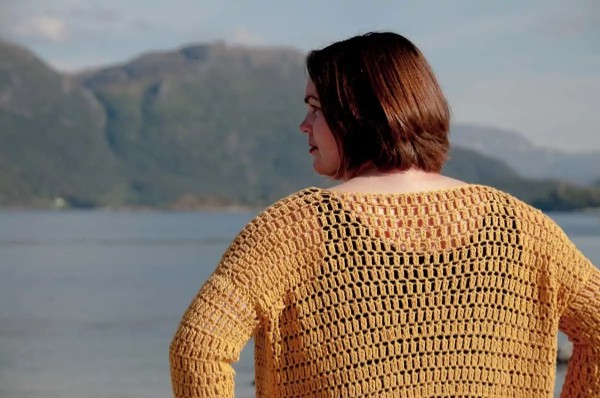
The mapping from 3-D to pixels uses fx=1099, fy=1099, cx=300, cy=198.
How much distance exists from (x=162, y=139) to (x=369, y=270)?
141906mm

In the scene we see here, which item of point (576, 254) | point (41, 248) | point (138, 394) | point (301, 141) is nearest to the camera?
point (576, 254)

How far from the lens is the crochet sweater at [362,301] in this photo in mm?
1807

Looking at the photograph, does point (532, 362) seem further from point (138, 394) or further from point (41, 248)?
point (41, 248)

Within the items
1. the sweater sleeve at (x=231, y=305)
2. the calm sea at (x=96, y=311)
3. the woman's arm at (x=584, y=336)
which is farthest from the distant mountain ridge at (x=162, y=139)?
the sweater sleeve at (x=231, y=305)

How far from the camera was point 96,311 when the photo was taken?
2797 centimetres

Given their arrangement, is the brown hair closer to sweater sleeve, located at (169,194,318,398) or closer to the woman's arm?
sweater sleeve, located at (169,194,318,398)

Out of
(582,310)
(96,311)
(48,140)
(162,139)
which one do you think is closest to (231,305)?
(582,310)

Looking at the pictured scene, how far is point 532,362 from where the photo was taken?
1920mm

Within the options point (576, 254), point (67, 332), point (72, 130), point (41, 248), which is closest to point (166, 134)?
A: point (72, 130)

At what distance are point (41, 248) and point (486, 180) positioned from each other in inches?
3284

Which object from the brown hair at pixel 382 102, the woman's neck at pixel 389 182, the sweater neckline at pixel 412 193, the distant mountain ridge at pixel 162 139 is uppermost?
the brown hair at pixel 382 102

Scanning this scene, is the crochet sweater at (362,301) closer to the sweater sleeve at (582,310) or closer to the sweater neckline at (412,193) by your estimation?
the sweater neckline at (412,193)

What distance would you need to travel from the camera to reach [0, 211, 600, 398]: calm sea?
15.9 m

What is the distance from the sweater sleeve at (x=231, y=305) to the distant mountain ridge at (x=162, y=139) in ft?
324
